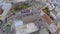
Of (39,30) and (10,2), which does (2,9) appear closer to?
(10,2)

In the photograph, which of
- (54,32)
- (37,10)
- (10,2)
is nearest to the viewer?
(54,32)

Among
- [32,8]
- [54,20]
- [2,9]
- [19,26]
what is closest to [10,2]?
[2,9]

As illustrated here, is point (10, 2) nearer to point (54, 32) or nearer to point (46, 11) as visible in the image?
point (46, 11)

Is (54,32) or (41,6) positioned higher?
(41,6)

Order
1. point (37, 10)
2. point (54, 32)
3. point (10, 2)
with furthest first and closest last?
1. point (10, 2)
2. point (37, 10)
3. point (54, 32)

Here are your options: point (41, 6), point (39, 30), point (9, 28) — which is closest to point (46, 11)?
point (41, 6)

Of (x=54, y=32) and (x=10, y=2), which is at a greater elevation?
(x=10, y=2)

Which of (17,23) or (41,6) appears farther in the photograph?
(41,6)

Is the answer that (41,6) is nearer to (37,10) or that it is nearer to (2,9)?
(37,10)

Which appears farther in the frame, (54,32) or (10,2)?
(10,2)
